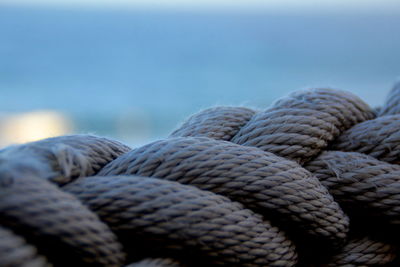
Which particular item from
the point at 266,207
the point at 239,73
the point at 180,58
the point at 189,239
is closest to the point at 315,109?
the point at 266,207

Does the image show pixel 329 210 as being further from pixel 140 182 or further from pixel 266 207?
pixel 140 182

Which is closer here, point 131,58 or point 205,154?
point 205,154

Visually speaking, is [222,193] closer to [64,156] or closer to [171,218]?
[171,218]

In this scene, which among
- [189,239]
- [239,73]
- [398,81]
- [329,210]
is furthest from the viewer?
[239,73]

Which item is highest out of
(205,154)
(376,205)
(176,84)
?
(205,154)

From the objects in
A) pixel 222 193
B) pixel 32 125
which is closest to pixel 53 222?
pixel 222 193
